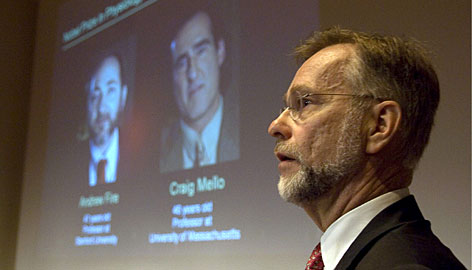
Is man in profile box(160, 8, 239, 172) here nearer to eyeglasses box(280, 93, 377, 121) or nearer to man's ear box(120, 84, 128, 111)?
man's ear box(120, 84, 128, 111)

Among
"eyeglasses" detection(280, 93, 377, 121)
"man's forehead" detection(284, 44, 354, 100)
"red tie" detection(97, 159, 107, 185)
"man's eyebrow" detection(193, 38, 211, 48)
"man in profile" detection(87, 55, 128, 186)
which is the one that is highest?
"man's eyebrow" detection(193, 38, 211, 48)

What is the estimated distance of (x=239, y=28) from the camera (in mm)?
3047

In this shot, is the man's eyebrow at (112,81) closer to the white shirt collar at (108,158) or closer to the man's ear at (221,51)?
the white shirt collar at (108,158)

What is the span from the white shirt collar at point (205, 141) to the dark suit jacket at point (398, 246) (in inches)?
73.3

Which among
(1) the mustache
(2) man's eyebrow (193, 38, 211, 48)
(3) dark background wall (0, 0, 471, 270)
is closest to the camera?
(1) the mustache

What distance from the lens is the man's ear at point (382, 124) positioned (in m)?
1.30

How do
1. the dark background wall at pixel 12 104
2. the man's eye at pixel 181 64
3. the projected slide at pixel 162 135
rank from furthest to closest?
the dark background wall at pixel 12 104 < the man's eye at pixel 181 64 < the projected slide at pixel 162 135

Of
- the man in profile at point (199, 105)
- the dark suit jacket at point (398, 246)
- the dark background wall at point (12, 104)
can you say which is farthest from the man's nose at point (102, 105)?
the dark suit jacket at point (398, 246)

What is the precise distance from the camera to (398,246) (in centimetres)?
108

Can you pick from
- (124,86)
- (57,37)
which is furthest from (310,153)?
(57,37)

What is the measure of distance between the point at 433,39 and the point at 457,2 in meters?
0.16

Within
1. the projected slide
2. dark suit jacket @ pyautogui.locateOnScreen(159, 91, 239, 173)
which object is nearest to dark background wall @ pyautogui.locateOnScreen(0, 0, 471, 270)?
the projected slide

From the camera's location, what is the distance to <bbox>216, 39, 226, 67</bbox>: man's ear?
310 cm

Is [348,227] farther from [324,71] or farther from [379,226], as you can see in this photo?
[324,71]
